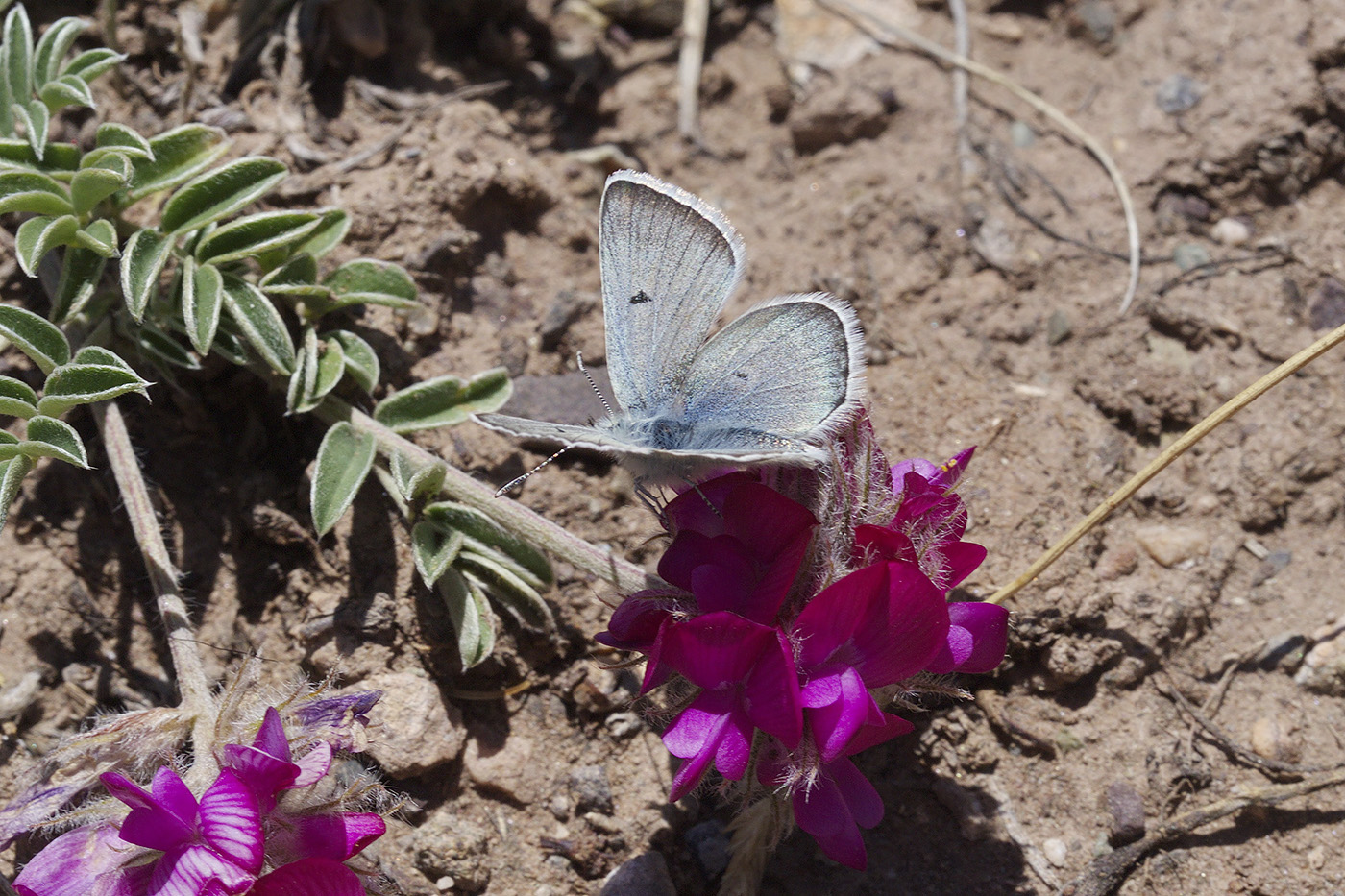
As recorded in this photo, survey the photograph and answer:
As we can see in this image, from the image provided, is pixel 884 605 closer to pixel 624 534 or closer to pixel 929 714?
pixel 929 714

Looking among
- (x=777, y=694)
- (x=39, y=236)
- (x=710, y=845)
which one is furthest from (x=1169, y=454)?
(x=39, y=236)

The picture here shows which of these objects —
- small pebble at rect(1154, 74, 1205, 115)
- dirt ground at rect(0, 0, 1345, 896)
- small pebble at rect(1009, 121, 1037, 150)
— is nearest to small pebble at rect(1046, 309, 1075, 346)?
dirt ground at rect(0, 0, 1345, 896)

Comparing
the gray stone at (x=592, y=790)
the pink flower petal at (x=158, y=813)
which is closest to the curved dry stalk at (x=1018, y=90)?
the gray stone at (x=592, y=790)

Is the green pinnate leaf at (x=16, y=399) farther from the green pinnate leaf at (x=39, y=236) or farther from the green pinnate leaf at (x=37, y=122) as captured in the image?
the green pinnate leaf at (x=37, y=122)

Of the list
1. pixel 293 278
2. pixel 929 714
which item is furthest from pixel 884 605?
pixel 293 278

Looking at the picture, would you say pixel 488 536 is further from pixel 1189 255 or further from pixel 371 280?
pixel 1189 255

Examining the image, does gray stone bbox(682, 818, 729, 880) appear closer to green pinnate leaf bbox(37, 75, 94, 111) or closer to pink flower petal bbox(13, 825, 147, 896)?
pink flower petal bbox(13, 825, 147, 896)
